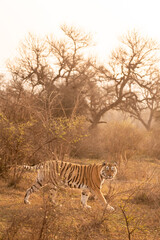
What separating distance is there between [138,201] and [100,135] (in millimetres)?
9801

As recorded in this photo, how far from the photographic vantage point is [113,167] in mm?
6195

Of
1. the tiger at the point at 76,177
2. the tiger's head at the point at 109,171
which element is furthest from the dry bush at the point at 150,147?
the tiger's head at the point at 109,171

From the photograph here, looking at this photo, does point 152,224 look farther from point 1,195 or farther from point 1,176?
point 1,176

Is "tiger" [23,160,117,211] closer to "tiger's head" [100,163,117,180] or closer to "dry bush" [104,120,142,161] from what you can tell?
"tiger's head" [100,163,117,180]

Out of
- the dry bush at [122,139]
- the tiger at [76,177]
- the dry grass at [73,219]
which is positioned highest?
the dry bush at [122,139]

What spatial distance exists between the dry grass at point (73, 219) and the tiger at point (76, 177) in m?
0.21

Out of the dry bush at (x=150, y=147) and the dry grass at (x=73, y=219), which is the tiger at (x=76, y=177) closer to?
the dry grass at (x=73, y=219)

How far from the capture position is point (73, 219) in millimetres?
5633

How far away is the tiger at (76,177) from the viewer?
6.25 meters

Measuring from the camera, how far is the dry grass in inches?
176

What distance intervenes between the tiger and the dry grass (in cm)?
21

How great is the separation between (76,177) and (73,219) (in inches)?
41.5

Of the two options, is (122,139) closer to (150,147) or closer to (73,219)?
(150,147)

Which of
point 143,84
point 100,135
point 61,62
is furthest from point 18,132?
point 143,84
